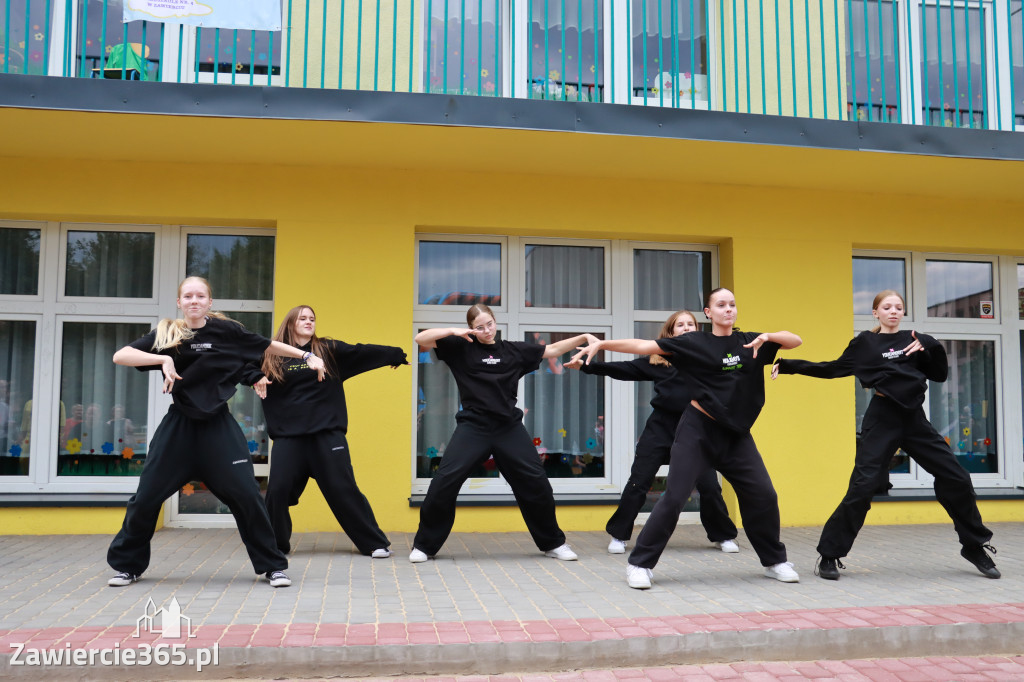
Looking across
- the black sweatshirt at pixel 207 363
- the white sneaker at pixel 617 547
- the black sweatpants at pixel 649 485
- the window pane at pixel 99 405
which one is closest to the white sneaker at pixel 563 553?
the white sneaker at pixel 617 547

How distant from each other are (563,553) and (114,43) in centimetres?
579

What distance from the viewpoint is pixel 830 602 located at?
15.0ft

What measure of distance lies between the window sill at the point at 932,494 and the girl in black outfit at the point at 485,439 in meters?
3.58

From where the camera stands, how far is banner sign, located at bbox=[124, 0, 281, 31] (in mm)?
6492

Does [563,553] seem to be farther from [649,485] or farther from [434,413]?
[434,413]

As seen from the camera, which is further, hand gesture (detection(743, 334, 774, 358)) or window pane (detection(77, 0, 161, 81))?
window pane (detection(77, 0, 161, 81))

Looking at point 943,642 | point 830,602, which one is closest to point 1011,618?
point 943,642

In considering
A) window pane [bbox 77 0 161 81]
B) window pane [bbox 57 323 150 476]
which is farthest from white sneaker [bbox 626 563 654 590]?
window pane [bbox 77 0 161 81]

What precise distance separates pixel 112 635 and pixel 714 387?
11.2 ft

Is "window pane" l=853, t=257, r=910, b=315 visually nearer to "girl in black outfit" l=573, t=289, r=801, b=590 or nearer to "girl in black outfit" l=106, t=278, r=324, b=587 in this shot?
"girl in black outfit" l=573, t=289, r=801, b=590

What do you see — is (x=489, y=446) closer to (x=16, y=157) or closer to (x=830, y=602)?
(x=830, y=602)

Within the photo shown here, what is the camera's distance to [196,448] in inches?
193

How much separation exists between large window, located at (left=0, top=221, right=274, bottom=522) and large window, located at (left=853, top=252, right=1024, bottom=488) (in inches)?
231

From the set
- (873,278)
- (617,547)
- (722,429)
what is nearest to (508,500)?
(617,547)
